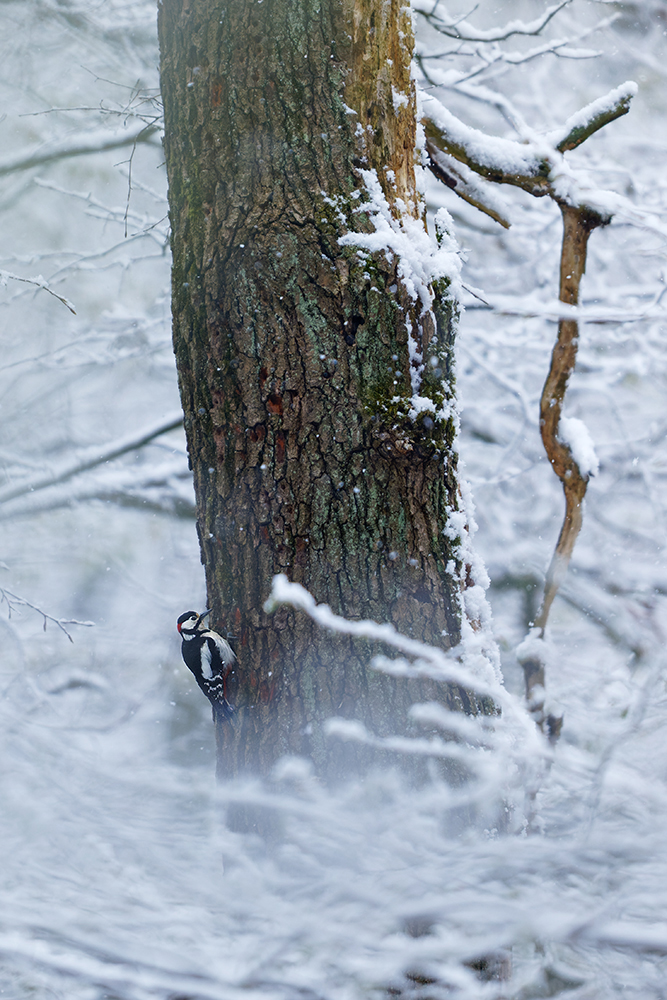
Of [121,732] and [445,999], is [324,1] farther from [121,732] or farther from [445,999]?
[121,732]

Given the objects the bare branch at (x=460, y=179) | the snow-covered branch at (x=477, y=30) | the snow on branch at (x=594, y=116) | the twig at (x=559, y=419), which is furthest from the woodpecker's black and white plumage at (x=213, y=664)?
the snow-covered branch at (x=477, y=30)

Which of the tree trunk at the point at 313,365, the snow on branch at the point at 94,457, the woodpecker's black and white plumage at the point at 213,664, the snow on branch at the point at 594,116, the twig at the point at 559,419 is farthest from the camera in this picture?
the snow on branch at the point at 94,457

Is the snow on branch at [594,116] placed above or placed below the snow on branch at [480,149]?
above

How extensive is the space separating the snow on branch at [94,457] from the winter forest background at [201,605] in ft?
0.08

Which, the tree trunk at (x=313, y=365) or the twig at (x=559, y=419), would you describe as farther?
the twig at (x=559, y=419)

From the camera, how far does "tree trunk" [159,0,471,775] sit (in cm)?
147

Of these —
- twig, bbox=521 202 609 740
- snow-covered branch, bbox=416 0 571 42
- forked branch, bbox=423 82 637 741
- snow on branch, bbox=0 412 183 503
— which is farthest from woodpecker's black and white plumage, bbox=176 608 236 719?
snow on branch, bbox=0 412 183 503

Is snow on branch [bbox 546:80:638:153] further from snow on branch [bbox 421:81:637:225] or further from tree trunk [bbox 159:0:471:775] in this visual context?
tree trunk [bbox 159:0:471:775]

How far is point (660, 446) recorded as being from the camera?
4.77 meters

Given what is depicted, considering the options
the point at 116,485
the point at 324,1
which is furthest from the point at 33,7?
the point at 324,1

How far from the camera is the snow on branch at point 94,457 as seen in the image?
190 inches

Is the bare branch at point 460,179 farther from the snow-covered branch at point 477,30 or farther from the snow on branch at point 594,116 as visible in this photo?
the snow-covered branch at point 477,30

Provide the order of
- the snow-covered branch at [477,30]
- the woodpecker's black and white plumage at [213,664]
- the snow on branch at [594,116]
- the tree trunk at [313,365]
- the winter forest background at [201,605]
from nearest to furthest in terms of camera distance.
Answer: the winter forest background at [201,605] → the tree trunk at [313,365] → the woodpecker's black and white plumage at [213,664] → the snow on branch at [594,116] → the snow-covered branch at [477,30]

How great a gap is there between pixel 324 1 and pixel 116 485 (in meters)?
3.99
